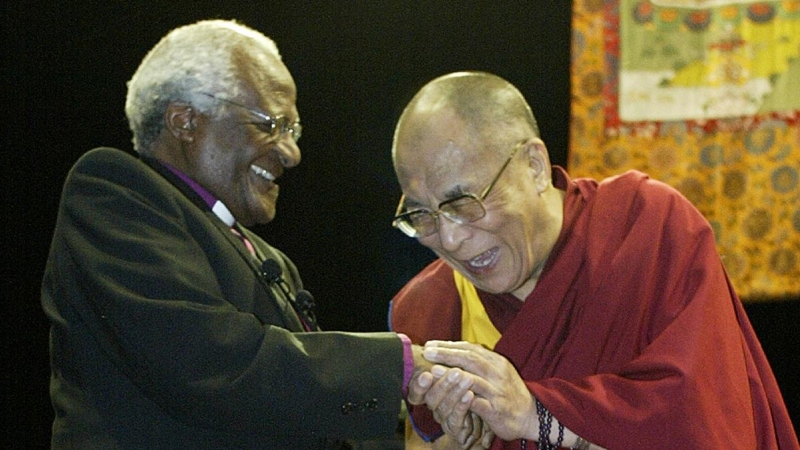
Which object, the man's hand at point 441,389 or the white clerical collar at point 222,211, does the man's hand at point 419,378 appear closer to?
the man's hand at point 441,389

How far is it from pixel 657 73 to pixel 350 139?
120 cm

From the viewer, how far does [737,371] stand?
1.88m

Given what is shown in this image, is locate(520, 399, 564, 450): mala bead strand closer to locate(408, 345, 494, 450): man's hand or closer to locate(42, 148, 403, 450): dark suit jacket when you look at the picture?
locate(408, 345, 494, 450): man's hand

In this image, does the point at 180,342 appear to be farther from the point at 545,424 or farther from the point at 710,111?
the point at 710,111

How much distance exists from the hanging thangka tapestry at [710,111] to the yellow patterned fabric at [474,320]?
163 centimetres

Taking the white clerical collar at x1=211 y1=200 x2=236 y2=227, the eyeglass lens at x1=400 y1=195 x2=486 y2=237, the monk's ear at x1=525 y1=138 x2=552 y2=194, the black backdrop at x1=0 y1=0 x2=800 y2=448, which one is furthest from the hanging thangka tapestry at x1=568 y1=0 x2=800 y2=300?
the white clerical collar at x1=211 y1=200 x2=236 y2=227

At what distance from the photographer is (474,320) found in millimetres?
2227

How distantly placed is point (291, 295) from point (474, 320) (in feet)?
1.37

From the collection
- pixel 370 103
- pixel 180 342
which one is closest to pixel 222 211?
pixel 180 342

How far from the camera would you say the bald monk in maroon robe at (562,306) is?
1841mm

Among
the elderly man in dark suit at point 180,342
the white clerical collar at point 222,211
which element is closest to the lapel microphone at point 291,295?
the elderly man in dark suit at point 180,342

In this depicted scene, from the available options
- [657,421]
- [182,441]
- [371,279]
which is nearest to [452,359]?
[657,421]

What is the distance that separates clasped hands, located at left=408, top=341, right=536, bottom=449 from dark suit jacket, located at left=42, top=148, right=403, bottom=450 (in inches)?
3.4

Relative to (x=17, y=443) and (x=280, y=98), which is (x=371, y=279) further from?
(x=280, y=98)
